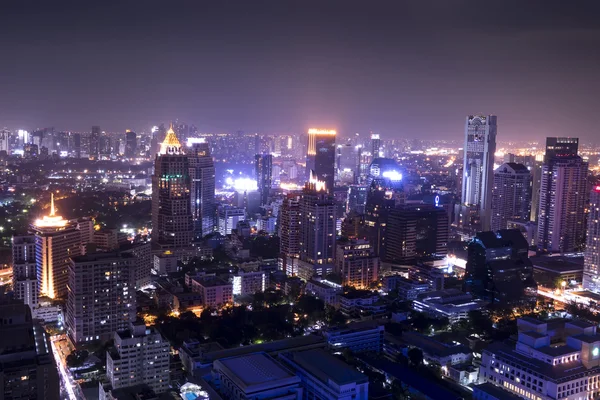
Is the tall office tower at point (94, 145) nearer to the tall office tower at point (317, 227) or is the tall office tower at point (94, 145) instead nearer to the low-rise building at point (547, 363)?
the tall office tower at point (317, 227)

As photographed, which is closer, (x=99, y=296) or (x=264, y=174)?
(x=99, y=296)

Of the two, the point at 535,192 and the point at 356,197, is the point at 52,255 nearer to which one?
the point at 356,197

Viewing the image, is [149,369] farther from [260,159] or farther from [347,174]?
[347,174]

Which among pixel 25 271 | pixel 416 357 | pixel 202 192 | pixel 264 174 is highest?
pixel 264 174

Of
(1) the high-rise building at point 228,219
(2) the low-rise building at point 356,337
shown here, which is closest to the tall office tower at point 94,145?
(1) the high-rise building at point 228,219

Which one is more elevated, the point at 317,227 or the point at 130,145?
the point at 130,145

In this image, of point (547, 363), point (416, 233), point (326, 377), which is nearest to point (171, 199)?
point (416, 233)

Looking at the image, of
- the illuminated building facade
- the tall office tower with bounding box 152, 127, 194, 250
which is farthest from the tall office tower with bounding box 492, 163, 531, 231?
the illuminated building facade

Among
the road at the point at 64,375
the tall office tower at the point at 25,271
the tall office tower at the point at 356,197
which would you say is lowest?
the road at the point at 64,375
